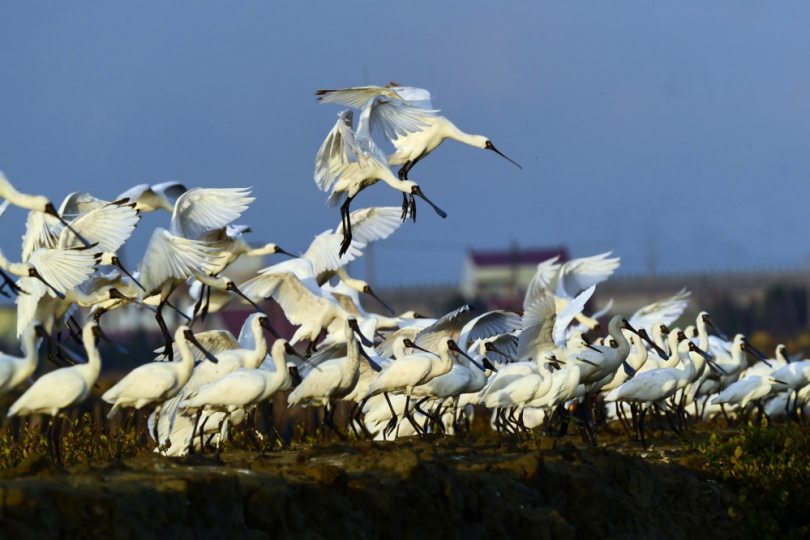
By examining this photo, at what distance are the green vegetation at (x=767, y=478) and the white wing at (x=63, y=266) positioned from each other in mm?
6565

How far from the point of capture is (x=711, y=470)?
1294 cm

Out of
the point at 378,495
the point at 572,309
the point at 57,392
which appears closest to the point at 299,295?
the point at 572,309

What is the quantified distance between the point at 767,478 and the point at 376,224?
7.56 metres

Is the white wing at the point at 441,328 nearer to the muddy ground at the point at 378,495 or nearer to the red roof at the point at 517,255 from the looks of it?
the muddy ground at the point at 378,495

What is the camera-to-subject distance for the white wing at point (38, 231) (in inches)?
546

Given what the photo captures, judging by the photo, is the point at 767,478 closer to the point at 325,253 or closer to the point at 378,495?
the point at 378,495

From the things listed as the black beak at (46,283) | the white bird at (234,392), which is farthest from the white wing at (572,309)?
the black beak at (46,283)

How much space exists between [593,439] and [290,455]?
4.92m

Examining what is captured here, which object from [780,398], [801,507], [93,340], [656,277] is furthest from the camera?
[656,277]

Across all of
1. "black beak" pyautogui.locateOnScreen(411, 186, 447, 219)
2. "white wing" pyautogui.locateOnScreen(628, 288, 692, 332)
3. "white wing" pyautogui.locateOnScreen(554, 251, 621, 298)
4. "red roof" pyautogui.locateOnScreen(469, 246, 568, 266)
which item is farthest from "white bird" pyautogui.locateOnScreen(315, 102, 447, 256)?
"red roof" pyautogui.locateOnScreen(469, 246, 568, 266)

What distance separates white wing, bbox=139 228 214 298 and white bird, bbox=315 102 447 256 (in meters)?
1.83

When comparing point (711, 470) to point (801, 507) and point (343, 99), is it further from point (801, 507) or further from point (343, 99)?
point (343, 99)

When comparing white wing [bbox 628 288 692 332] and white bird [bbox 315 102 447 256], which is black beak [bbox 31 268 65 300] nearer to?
white bird [bbox 315 102 447 256]

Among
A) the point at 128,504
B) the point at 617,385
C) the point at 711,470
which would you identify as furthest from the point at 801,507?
the point at 128,504
